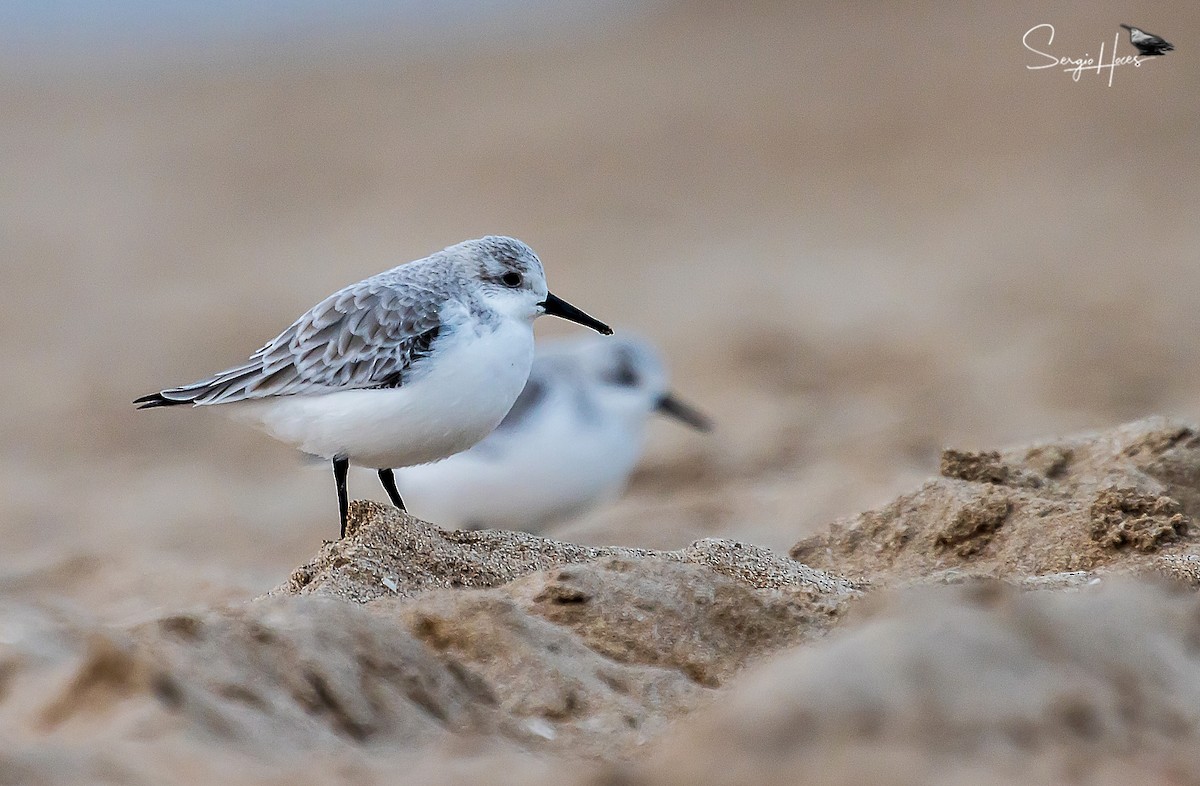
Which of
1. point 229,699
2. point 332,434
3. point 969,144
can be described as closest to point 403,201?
point 969,144

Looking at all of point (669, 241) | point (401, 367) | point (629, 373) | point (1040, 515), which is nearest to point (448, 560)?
point (401, 367)

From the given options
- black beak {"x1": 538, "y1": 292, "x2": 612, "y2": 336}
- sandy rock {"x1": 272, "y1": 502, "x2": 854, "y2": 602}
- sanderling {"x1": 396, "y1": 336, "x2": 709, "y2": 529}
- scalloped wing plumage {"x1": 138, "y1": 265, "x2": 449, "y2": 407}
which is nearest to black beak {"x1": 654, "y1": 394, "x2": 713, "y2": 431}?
sanderling {"x1": 396, "y1": 336, "x2": 709, "y2": 529}

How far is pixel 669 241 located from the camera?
14.3 metres

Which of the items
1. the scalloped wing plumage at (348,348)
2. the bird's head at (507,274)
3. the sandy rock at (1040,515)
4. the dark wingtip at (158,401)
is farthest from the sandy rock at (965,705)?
the dark wingtip at (158,401)

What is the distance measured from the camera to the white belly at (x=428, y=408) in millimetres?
4312

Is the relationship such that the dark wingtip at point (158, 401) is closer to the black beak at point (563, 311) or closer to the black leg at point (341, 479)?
the black leg at point (341, 479)

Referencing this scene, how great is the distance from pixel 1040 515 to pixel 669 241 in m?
10.2

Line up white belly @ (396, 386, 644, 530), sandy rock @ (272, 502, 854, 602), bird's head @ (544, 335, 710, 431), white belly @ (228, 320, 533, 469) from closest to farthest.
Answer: sandy rock @ (272, 502, 854, 602), white belly @ (228, 320, 533, 469), white belly @ (396, 386, 644, 530), bird's head @ (544, 335, 710, 431)

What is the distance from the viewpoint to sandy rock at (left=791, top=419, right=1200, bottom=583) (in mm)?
4133

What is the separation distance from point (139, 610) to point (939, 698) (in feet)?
13.8

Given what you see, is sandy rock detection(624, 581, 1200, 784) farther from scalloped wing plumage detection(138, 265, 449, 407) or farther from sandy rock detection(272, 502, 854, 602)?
scalloped wing plumage detection(138, 265, 449, 407)

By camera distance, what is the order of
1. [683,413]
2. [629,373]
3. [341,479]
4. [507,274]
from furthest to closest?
1. [683,413]
2. [629,373]
3. [507,274]
4. [341,479]

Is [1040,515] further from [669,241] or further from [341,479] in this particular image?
[669,241]

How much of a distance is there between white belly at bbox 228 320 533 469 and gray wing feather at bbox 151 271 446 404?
56 millimetres
